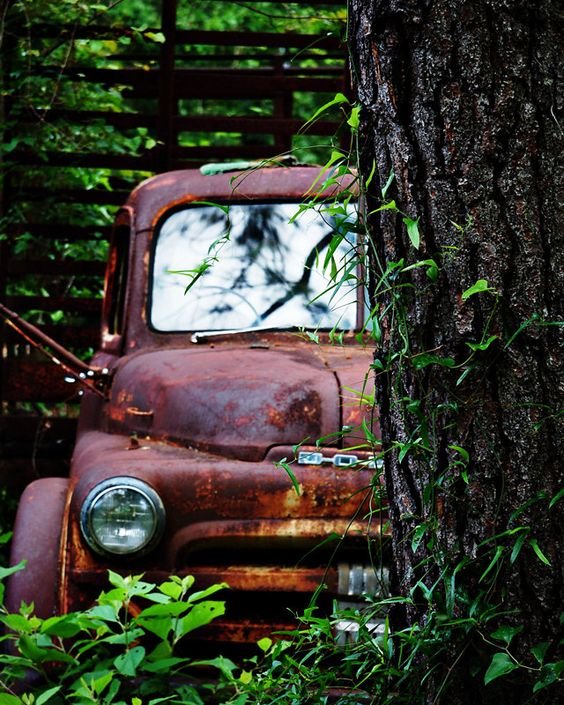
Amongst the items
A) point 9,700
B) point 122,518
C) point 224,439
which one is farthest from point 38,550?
point 9,700

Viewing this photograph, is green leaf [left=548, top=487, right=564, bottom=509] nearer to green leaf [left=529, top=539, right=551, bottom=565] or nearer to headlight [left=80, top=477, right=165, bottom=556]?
green leaf [left=529, top=539, right=551, bottom=565]

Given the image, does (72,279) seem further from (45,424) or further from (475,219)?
(475,219)

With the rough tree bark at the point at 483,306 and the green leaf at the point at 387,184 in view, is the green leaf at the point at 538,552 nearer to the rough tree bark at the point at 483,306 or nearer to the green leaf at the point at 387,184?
the rough tree bark at the point at 483,306

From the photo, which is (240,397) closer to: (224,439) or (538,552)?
(224,439)

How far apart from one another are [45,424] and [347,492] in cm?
310

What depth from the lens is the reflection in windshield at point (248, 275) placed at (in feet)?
13.2

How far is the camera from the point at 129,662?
8.12ft

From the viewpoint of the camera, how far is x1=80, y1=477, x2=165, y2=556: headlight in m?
3.02

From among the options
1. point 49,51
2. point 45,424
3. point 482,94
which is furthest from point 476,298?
point 49,51

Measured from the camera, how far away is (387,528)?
3037 millimetres

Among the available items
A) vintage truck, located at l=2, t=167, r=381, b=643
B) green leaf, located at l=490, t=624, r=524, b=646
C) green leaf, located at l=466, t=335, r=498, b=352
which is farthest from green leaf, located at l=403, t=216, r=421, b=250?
vintage truck, located at l=2, t=167, r=381, b=643

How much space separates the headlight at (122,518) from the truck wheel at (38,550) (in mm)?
233

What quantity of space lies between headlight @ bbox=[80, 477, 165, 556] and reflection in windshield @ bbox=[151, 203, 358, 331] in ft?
3.66

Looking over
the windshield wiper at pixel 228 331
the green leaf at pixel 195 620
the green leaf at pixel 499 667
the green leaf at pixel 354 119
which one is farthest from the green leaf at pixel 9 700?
the windshield wiper at pixel 228 331
